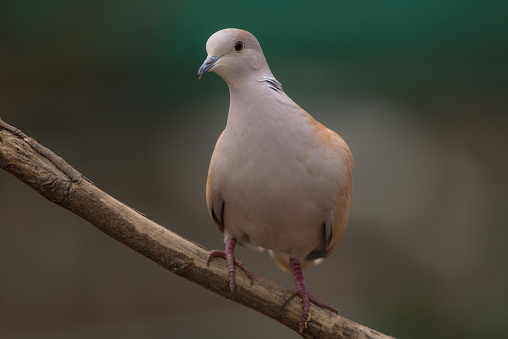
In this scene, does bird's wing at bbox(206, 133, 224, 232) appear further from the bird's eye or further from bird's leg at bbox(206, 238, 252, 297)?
the bird's eye

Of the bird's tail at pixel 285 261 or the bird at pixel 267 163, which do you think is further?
the bird's tail at pixel 285 261

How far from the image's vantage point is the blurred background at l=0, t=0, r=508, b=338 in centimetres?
318

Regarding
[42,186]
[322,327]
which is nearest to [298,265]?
[322,327]

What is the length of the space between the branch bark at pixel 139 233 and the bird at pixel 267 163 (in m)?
0.04

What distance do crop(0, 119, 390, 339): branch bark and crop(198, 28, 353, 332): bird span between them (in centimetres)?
4

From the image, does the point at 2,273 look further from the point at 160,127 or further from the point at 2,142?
the point at 2,142

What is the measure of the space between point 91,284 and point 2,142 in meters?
2.45

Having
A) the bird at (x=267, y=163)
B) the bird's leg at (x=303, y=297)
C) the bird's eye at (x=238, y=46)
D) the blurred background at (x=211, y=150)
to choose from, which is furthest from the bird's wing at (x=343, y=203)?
the blurred background at (x=211, y=150)

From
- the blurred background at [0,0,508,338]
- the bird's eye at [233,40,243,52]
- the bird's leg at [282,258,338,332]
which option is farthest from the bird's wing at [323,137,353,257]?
the blurred background at [0,0,508,338]

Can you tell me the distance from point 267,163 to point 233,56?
364 millimetres

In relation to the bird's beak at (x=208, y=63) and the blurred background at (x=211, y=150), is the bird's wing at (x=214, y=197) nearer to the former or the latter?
the bird's beak at (x=208, y=63)

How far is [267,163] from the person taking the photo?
1.57 meters

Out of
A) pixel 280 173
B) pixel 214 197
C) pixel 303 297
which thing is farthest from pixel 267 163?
pixel 303 297

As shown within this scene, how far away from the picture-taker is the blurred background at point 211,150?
318 cm
